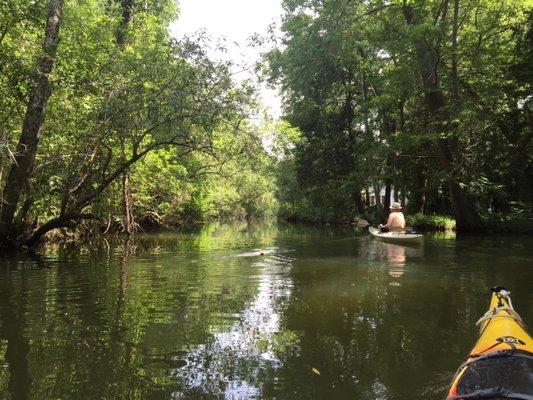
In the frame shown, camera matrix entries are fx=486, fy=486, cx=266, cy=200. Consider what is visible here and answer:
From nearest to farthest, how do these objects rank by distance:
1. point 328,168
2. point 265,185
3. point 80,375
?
point 80,375 < point 328,168 < point 265,185

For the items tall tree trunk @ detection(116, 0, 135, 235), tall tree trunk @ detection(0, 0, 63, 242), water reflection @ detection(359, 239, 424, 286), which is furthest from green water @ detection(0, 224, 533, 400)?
tall tree trunk @ detection(116, 0, 135, 235)

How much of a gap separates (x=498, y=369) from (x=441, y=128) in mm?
18507

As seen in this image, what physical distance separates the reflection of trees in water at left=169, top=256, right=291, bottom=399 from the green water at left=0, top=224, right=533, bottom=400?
2 centimetres

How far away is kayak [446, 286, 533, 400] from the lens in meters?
2.95

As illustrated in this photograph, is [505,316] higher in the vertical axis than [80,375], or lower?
higher

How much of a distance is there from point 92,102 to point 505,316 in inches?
469

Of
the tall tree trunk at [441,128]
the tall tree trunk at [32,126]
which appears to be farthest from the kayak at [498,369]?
the tall tree trunk at [441,128]

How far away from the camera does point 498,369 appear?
129 inches

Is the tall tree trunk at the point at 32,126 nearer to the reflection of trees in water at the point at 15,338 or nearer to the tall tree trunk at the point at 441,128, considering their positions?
Answer: the reflection of trees in water at the point at 15,338

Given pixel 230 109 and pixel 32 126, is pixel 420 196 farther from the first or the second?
pixel 32 126

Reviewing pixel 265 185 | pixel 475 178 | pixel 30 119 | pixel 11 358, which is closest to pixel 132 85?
pixel 30 119

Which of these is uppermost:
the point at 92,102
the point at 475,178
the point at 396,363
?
→ the point at 92,102

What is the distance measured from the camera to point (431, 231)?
25406mm

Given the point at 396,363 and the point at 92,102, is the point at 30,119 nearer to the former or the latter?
the point at 92,102
